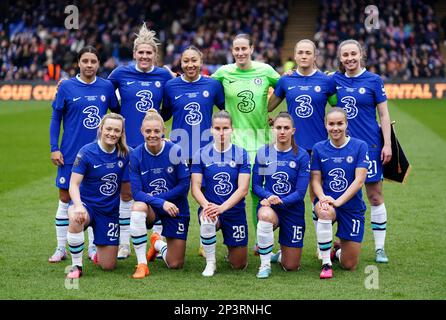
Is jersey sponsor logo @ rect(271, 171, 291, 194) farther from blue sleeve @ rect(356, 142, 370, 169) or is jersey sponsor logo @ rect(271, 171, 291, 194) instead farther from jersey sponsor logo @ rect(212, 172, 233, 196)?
blue sleeve @ rect(356, 142, 370, 169)

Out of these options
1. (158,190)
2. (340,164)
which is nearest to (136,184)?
(158,190)

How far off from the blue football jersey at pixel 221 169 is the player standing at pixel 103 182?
2.41 feet

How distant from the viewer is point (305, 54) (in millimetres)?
7922

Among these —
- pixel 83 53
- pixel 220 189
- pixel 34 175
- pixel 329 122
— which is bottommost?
pixel 34 175

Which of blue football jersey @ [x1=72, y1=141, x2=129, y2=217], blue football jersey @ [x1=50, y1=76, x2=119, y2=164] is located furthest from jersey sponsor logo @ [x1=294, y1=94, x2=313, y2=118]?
blue football jersey @ [x1=50, y1=76, x2=119, y2=164]

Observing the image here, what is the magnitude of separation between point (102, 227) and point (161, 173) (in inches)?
29.3

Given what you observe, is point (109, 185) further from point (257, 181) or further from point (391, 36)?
point (391, 36)

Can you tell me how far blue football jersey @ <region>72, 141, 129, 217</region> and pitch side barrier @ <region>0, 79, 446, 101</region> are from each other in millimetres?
21849

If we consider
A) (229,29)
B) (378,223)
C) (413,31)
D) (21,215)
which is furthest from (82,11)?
(378,223)

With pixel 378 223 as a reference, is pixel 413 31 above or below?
above

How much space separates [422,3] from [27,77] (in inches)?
712

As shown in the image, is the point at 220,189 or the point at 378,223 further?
the point at 378,223

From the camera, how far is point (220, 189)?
755cm

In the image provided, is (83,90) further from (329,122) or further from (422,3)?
(422,3)
